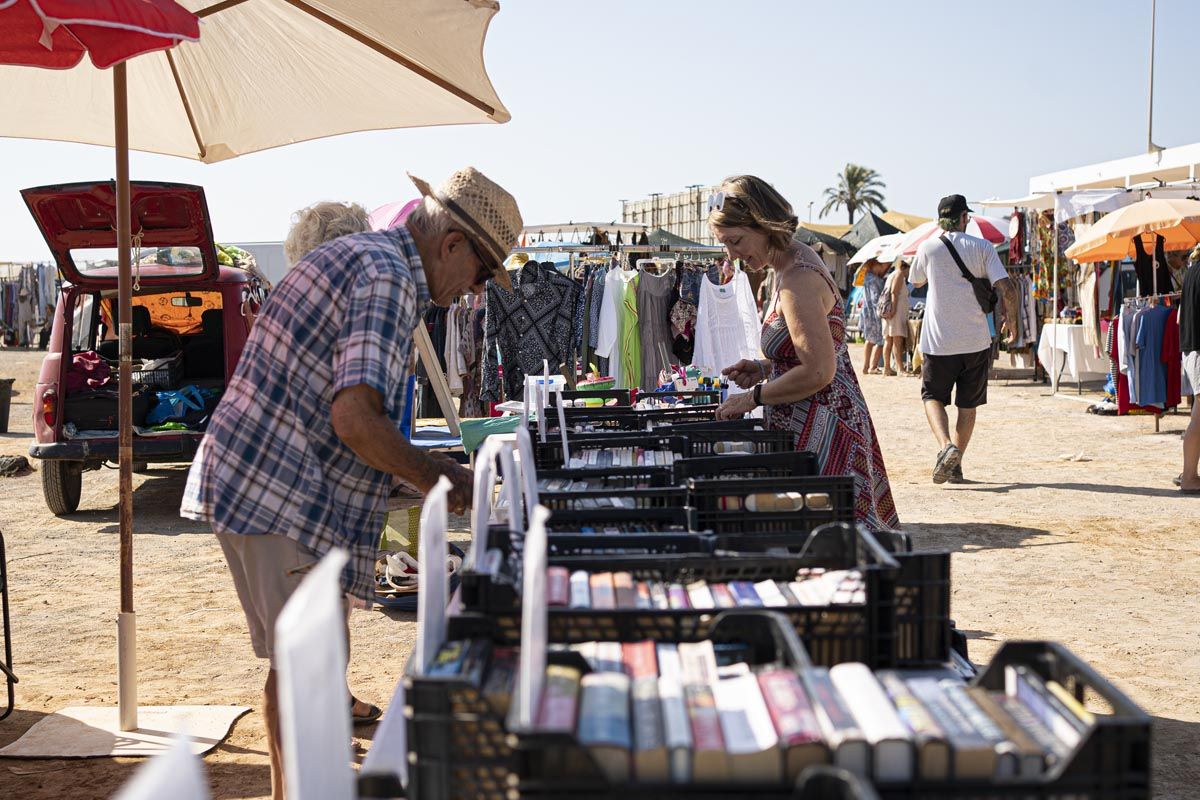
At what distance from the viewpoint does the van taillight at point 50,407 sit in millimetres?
8586

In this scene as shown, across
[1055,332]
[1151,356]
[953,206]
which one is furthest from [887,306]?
[953,206]

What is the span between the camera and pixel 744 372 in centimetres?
465

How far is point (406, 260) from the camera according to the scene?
114 inches

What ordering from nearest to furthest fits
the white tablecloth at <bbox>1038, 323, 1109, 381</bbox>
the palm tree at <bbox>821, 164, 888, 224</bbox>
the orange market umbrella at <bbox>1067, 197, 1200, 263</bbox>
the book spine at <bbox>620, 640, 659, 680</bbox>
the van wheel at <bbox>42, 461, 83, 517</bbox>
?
the book spine at <bbox>620, 640, 659, 680</bbox> < the van wheel at <bbox>42, 461, 83, 517</bbox> < the orange market umbrella at <bbox>1067, 197, 1200, 263</bbox> < the white tablecloth at <bbox>1038, 323, 1109, 381</bbox> < the palm tree at <bbox>821, 164, 888, 224</bbox>

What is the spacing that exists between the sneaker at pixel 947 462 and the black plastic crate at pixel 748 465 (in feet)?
20.3

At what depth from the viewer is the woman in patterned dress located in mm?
3963

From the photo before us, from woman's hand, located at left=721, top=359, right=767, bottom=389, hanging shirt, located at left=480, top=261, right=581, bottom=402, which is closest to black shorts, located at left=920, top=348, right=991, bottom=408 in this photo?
hanging shirt, located at left=480, top=261, right=581, bottom=402

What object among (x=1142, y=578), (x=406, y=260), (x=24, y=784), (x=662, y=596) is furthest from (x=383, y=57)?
(x=1142, y=578)

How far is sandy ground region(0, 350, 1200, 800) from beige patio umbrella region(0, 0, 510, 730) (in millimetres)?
656

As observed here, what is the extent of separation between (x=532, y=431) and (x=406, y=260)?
1471 millimetres

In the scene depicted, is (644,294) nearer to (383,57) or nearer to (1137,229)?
(1137,229)

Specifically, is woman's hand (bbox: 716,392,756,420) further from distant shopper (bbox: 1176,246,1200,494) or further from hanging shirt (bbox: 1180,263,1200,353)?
hanging shirt (bbox: 1180,263,1200,353)

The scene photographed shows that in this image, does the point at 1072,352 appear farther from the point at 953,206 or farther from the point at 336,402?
the point at 336,402

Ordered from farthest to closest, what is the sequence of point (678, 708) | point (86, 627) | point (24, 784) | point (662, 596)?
point (86, 627) → point (24, 784) → point (662, 596) → point (678, 708)
